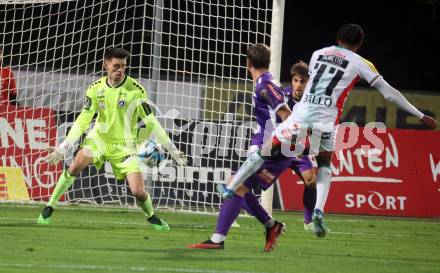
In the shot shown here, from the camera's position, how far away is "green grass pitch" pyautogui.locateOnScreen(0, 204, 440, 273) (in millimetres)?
7629

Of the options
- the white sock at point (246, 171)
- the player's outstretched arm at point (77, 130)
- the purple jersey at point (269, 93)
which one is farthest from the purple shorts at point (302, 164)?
the white sock at point (246, 171)

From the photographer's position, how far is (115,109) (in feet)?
36.8

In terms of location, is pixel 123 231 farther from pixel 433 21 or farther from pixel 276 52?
pixel 433 21

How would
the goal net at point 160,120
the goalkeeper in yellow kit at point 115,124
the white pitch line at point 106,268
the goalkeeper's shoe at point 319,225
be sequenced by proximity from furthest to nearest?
the goal net at point 160,120 < the goalkeeper in yellow kit at point 115,124 < the goalkeeper's shoe at point 319,225 < the white pitch line at point 106,268

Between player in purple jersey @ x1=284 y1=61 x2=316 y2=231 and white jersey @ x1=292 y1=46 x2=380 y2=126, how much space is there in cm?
255

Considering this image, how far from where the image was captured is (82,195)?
15016 millimetres

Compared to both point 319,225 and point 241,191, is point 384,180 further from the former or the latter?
point 319,225

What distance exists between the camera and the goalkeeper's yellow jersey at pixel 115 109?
1119 cm

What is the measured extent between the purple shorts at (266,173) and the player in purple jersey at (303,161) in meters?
2.52

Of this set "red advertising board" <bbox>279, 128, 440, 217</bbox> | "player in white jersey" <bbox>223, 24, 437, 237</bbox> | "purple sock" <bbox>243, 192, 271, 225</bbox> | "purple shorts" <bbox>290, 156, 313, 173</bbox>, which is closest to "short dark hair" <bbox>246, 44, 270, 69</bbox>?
"player in white jersey" <bbox>223, 24, 437, 237</bbox>

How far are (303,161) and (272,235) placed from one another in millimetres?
3064

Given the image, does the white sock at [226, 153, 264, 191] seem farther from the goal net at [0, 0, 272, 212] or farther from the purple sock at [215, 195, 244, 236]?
the goal net at [0, 0, 272, 212]

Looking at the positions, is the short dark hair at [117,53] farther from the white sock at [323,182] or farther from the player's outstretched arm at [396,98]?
the player's outstretched arm at [396,98]

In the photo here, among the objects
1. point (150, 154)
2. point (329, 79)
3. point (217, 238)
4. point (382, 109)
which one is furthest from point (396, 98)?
point (382, 109)
